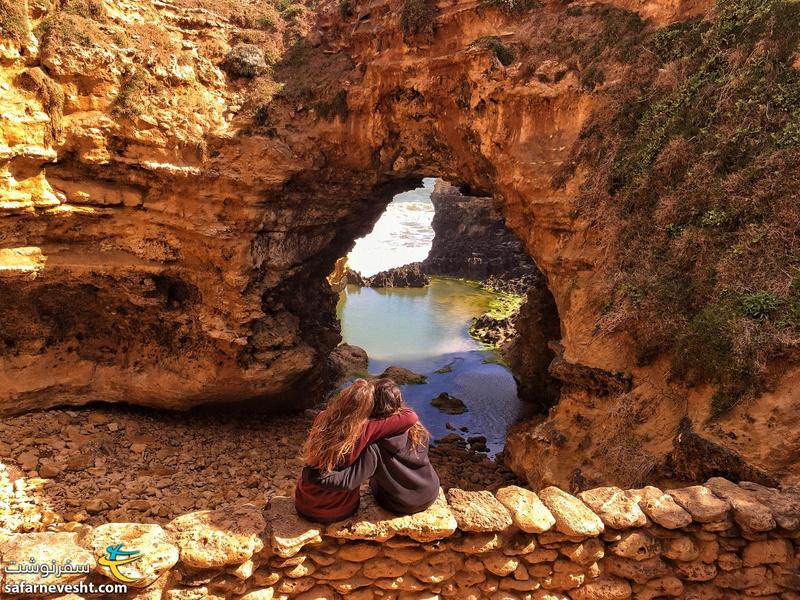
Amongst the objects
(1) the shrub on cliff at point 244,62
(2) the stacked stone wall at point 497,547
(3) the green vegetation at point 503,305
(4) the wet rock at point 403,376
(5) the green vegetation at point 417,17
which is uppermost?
(5) the green vegetation at point 417,17

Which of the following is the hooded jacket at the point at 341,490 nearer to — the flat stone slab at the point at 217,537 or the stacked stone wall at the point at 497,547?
the stacked stone wall at the point at 497,547

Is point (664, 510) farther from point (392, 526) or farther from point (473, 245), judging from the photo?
point (473, 245)

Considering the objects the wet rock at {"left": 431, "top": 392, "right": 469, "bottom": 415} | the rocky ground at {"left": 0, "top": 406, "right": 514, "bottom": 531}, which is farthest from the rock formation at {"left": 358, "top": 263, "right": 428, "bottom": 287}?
the rocky ground at {"left": 0, "top": 406, "right": 514, "bottom": 531}

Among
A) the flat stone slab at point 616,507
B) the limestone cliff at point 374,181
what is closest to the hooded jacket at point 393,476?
the flat stone slab at point 616,507

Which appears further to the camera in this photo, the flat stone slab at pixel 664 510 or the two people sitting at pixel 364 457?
the flat stone slab at pixel 664 510

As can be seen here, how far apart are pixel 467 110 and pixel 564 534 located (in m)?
8.78

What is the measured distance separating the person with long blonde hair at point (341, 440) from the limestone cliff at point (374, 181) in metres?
3.59

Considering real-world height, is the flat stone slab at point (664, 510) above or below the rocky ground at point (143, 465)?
above

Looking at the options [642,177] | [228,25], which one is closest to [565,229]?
[642,177]

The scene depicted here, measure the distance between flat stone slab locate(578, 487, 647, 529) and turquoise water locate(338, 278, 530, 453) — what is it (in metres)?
8.57

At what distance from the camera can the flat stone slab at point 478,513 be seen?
3.71m

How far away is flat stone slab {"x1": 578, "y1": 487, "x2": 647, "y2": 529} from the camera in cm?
388

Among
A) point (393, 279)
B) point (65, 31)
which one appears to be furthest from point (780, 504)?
point (393, 279)

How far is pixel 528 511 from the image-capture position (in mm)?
3818
